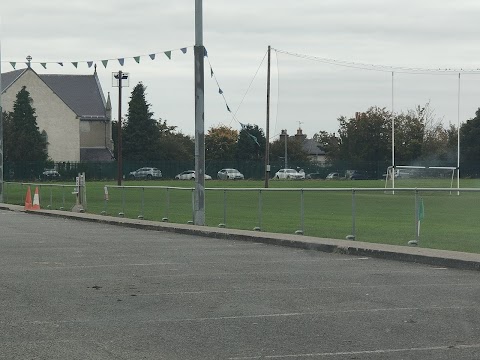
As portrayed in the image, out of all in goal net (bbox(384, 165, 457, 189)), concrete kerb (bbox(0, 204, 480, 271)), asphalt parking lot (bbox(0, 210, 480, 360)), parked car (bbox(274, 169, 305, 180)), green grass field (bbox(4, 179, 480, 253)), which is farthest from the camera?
parked car (bbox(274, 169, 305, 180))

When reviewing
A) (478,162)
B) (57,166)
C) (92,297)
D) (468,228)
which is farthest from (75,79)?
(92,297)

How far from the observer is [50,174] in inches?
3738

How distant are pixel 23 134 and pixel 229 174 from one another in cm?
2209

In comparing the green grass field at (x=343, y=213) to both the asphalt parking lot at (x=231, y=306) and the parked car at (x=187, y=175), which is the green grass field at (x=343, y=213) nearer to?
the asphalt parking lot at (x=231, y=306)

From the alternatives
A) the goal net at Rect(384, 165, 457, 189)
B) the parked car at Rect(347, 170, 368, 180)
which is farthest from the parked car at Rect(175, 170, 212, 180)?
the goal net at Rect(384, 165, 457, 189)

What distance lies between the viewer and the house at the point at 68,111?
104 metres

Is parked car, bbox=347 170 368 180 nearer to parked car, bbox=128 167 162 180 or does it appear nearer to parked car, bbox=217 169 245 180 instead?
parked car, bbox=217 169 245 180

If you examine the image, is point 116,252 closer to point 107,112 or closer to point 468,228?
point 468,228

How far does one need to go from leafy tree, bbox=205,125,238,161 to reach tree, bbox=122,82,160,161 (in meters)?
16.8

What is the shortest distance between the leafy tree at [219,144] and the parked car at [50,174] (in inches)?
1341

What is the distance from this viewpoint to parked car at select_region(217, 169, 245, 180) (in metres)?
102

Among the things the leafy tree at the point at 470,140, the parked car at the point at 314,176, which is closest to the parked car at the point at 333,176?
the parked car at the point at 314,176

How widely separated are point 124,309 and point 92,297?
3.76 feet

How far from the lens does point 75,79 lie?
11788cm
